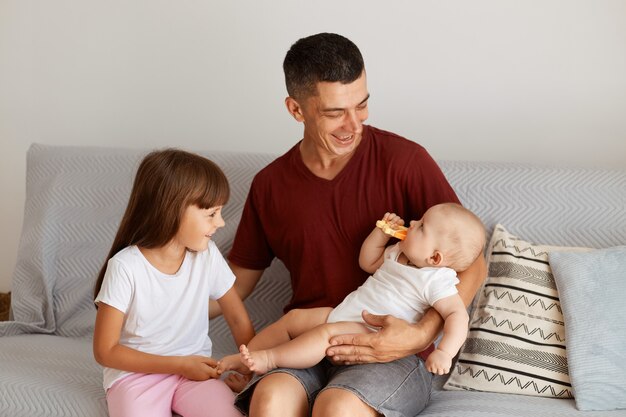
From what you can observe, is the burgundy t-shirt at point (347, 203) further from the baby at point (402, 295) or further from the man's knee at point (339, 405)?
the man's knee at point (339, 405)

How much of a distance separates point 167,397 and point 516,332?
0.89 m

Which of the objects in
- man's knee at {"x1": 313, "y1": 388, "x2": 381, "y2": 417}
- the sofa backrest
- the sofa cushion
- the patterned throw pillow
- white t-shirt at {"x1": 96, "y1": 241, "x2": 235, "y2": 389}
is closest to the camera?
man's knee at {"x1": 313, "y1": 388, "x2": 381, "y2": 417}

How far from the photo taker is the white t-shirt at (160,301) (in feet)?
6.80

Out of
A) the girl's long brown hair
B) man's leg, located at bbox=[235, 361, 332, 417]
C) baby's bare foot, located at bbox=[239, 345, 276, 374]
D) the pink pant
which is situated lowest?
the pink pant

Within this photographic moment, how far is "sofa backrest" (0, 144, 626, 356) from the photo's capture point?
241 cm

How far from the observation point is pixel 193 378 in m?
2.06

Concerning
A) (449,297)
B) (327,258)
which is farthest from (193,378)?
(449,297)

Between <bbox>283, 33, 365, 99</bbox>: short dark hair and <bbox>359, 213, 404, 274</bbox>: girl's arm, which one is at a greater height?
<bbox>283, 33, 365, 99</bbox>: short dark hair

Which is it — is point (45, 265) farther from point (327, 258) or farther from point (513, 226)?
point (513, 226)

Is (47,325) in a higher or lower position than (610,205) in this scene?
lower

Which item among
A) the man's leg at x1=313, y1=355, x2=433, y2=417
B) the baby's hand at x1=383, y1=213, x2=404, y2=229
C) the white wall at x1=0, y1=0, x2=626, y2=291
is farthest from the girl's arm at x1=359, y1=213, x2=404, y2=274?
the white wall at x1=0, y1=0, x2=626, y2=291

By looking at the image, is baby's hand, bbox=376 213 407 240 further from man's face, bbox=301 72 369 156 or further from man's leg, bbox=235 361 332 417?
man's leg, bbox=235 361 332 417

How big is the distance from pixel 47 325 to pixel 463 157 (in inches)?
56.1

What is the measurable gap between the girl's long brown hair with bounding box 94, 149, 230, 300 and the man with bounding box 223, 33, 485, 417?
0.26 meters
